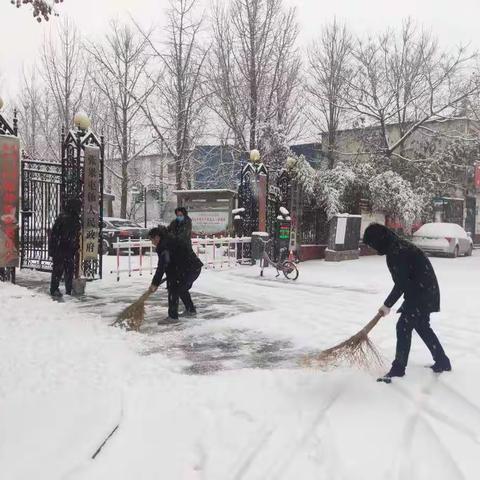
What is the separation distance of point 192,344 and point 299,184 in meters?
12.1

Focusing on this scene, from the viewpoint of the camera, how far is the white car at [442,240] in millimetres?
20281

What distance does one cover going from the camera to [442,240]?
66.6ft

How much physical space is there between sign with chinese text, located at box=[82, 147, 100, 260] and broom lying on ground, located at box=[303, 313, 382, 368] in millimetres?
6224

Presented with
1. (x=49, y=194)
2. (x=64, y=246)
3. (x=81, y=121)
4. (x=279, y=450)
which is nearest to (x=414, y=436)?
(x=279, y=450)

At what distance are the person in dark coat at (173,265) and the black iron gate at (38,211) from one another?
562 centimetres

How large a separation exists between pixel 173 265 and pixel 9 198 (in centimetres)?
427

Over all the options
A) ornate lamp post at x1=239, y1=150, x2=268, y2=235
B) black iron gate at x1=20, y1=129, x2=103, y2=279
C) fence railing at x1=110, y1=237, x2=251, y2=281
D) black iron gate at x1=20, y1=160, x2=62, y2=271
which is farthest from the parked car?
black iron gate at x1=20, y1=160, x2=62, y2=271

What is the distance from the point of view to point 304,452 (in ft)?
11.9

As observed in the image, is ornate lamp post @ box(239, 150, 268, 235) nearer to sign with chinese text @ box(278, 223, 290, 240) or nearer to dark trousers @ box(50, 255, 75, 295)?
sign with chinese text @ box(278, 223, 290, 240)

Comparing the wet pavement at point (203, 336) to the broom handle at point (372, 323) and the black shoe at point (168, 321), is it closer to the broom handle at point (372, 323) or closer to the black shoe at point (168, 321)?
the black shoe at point (168, 321)

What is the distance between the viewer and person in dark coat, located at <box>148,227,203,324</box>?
282 inches

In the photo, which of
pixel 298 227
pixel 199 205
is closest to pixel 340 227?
pixel 298 227

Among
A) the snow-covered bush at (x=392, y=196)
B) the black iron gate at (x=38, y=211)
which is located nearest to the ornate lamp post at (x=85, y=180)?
the black iron gate at (x=38, y=211)

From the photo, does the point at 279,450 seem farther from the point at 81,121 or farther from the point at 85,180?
the point at 81,121
